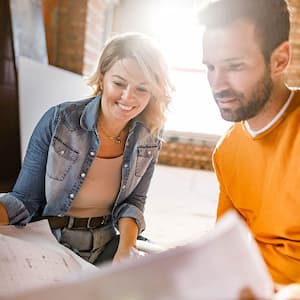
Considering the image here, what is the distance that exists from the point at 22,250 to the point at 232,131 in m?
0.34

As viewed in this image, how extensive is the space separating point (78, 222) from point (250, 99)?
333mm

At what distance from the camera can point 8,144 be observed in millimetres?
1197

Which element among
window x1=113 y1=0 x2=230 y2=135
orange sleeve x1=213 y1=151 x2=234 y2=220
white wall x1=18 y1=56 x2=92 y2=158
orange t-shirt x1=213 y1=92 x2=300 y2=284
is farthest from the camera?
window x1=113 y1=0 x2=230 y2=135

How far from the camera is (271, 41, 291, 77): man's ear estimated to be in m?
0.45

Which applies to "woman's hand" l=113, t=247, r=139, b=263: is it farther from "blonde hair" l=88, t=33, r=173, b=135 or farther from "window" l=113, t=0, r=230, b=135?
"window" l=113, t=0, r=230, b=135

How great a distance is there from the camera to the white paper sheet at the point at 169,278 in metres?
0.17

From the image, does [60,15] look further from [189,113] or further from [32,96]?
[32,96]

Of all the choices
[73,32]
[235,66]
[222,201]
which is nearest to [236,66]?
[235,66]

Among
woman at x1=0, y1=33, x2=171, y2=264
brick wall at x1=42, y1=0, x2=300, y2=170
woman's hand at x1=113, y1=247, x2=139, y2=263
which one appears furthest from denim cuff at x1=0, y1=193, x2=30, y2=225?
brick wall at x1=42, y1=0, x2=300, y2=170

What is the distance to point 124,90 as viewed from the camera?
54 cm

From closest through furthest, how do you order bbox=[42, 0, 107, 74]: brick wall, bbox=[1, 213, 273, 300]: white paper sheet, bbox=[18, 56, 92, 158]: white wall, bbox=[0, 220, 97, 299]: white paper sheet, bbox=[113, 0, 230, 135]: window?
1. bbox=[1, 213, 273, 300]: white paper sheet
2. bbox=[0, 220, 97, 299]: white paper sheet
3. bbox=[18, 56, 92, 158]: white wall
4. bbox=[42, 0, 107, 74]: brick wall
5. bbox=[113, 0, 230, 135]: window

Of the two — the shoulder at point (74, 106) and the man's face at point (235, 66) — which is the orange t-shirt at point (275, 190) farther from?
the shoulder at point (74, 106)

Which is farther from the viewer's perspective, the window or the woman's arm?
the window

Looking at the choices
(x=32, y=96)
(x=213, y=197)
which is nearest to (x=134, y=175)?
(x=32, y=96)
